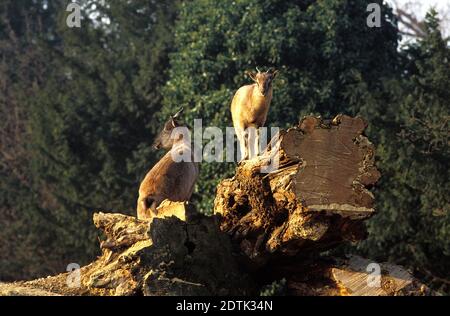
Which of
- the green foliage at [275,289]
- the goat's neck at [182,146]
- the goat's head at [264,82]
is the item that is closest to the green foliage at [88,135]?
the green foliage at [275,289]

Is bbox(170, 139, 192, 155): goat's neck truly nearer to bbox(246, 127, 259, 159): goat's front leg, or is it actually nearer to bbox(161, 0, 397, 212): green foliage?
bbox(246, 127, 259, 159): goat's front leg

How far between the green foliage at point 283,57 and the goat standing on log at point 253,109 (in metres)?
4.91

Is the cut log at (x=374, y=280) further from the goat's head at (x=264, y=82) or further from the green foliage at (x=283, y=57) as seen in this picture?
the green foliage at (x=283, y=57)

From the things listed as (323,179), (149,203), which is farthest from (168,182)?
(323,179)

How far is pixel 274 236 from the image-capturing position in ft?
29.5

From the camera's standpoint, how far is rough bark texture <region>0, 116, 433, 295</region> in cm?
843

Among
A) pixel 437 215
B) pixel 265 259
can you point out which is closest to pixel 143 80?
pixel 437 215

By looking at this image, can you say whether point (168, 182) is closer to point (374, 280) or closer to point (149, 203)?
point (149, 203)

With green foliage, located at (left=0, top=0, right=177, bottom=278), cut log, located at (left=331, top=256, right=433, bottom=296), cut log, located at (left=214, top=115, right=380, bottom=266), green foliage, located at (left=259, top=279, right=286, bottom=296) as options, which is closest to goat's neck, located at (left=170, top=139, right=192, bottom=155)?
cut log, located at (left=214, top=115, right=380, bottom=266)

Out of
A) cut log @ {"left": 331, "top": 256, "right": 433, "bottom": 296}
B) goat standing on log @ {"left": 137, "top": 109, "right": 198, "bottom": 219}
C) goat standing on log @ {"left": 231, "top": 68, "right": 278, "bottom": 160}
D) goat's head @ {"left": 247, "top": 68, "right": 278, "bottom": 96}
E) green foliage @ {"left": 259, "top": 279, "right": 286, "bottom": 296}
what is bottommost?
green foliage @ {"left": 259, "top": 279, "right": 286, "bottom": 296}

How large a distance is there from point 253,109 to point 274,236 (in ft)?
12.5

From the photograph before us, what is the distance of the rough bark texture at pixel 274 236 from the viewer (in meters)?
8.43

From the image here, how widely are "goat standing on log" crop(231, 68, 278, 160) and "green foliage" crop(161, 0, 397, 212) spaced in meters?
4.91

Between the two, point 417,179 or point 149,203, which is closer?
point 149,203
